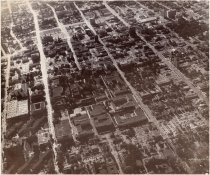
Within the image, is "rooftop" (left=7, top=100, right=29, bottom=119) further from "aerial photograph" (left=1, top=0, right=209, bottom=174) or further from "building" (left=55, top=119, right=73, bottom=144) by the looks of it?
"building" (left=55, top=119, right=73, bottom=144)

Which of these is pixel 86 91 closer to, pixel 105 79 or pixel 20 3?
pixel 105 79

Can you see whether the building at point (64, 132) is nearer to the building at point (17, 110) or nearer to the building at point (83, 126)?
the building at point (83, 126)

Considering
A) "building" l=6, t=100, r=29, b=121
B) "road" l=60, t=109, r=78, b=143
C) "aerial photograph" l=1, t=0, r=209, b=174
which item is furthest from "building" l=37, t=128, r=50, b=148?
"building" l=6, t=100, r=29, b=121

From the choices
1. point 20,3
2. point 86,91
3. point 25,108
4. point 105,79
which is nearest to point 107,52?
point 105,79

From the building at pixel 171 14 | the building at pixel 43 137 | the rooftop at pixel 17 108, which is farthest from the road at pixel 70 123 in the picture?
the building at pixel 171 14

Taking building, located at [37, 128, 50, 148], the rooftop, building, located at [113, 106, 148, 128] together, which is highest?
building, located at [113, 106, 148, 128]

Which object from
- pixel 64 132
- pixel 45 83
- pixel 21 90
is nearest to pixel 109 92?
pixel 64 132

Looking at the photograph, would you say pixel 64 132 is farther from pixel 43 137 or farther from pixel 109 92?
pixel 109 92
